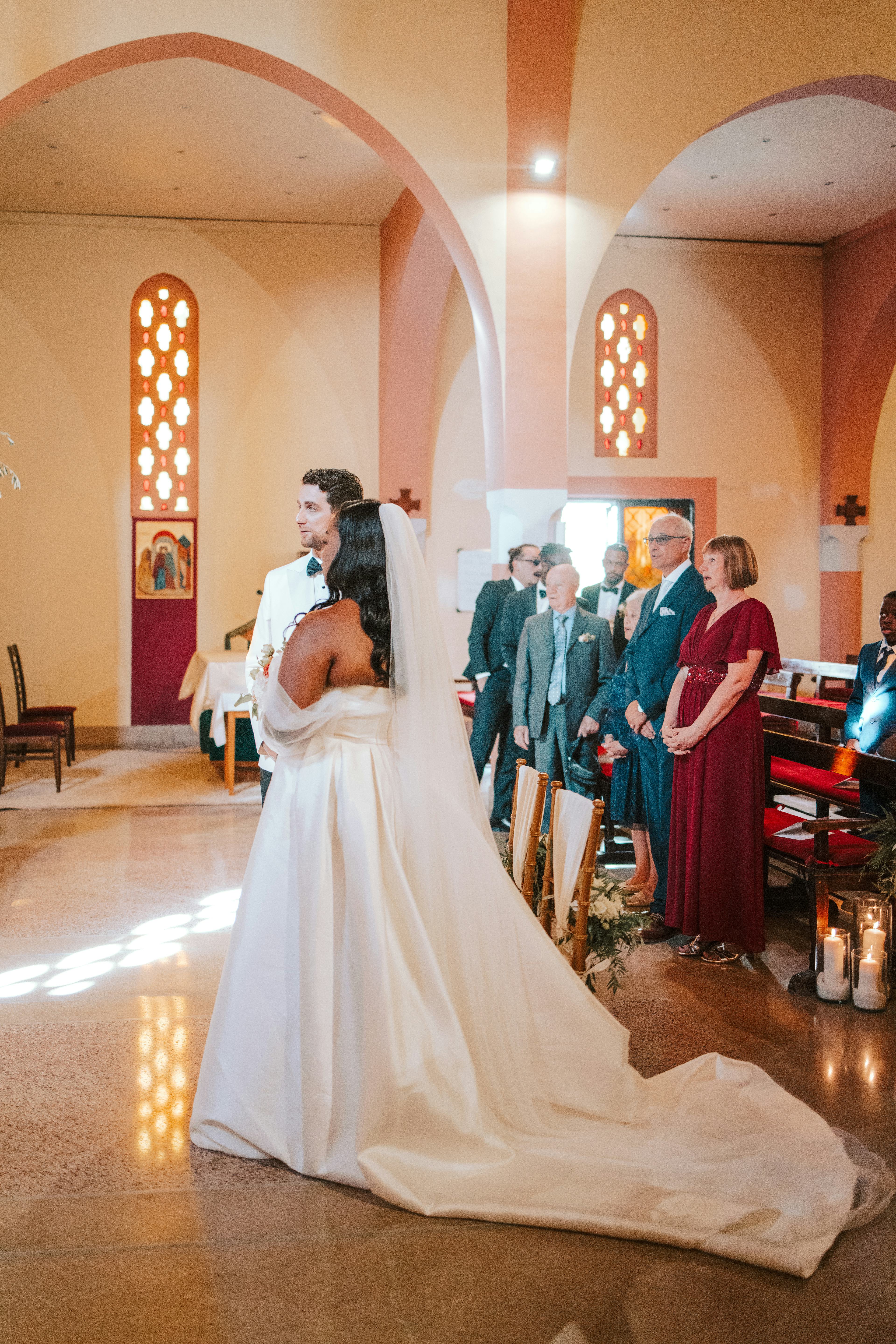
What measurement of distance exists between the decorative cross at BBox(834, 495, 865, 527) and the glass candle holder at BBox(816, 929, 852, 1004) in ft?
28.2

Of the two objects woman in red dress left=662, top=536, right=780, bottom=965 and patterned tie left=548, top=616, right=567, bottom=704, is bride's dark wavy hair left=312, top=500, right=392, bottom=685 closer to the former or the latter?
woman in red dress left=662, top=536, right=780, bottom=965

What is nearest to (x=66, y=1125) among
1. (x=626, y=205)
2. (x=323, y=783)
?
(x=323, y=783)

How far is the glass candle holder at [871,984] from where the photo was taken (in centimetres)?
402

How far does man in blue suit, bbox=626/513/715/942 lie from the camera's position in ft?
15.8

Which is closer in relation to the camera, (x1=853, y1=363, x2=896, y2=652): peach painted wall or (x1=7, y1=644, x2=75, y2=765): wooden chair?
(x1=7, y1=644, x2=75, y2=765): wooden chair

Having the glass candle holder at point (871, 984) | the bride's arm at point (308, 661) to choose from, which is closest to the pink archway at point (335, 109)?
the glass candle holder at point (871, 984)

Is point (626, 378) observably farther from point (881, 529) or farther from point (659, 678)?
point (659, 678)

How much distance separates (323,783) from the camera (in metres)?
2.91

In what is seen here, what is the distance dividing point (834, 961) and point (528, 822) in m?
1.45

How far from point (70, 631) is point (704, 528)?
6.51m

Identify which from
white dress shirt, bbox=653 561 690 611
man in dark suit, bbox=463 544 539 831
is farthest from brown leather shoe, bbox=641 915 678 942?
man in dark suit, bbox=463 544 539 831

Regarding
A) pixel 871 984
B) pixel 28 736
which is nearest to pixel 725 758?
pixel 871 984

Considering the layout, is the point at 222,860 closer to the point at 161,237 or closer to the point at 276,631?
the point at 276,631

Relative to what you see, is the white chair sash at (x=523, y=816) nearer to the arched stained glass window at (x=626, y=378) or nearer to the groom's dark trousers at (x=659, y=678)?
the groom's dark trousers at (x=659, y=678)
